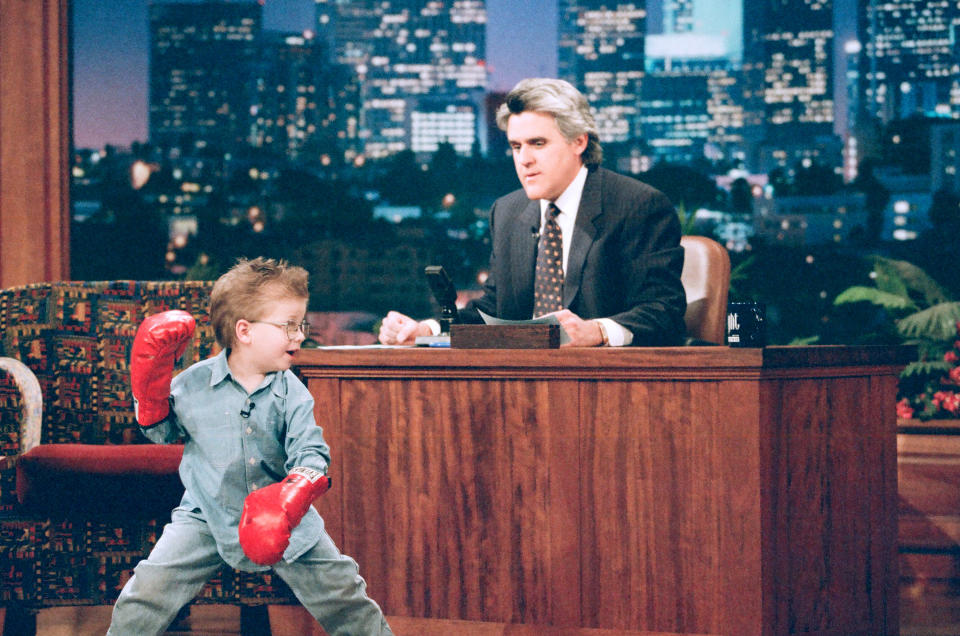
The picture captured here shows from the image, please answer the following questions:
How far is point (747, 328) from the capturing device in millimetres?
1851

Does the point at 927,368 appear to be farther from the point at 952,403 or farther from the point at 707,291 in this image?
the point at 707,291

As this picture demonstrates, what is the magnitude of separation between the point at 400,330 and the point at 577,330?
0.55 meters

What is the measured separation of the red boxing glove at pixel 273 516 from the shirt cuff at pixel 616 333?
37.1 inches

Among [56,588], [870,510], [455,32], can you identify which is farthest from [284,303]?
[455,32]

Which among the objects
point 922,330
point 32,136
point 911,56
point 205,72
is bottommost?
point 922,330

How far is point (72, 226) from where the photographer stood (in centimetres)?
420

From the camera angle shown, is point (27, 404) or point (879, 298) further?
point (879, 298)

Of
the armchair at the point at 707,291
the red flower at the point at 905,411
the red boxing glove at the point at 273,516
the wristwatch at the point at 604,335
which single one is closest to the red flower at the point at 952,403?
the red flower at the point at 905,411

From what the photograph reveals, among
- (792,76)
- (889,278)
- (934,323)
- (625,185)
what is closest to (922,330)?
(934,323)

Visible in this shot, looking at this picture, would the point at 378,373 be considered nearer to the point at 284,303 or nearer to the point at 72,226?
the point at 284,303

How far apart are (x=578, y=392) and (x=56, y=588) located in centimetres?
147

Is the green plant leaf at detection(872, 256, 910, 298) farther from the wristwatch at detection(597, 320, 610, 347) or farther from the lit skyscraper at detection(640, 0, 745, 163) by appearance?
the lit skyscraper at detection(640, 0, 745, 163)

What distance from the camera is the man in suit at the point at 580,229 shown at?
244 centimetres

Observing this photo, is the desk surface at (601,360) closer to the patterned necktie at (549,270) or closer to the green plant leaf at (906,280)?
the patterned necktie at (549,270)
